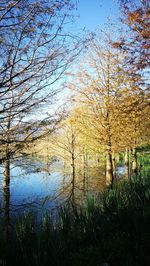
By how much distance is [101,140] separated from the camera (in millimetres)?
10492

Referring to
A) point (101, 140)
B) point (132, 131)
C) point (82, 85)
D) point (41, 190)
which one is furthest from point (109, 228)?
point (41, 190)

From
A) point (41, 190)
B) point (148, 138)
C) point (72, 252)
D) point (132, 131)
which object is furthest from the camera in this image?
point (148, 138)

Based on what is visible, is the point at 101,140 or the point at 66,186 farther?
the point at 66,186

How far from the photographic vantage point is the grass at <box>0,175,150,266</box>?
3506mm

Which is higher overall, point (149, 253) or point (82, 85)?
point (82, 85)

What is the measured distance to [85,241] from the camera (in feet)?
15.2

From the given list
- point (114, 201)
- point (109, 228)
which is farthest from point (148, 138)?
point (109, 228)

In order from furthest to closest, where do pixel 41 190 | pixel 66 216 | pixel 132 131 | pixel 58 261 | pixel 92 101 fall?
pixel 41 190, pixel 132 131, pixel 92 101, pixel 66 216, pixel 58 261

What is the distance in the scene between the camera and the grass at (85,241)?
11.5ft

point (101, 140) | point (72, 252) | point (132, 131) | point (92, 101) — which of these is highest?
point (92, 101)

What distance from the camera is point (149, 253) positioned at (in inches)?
143

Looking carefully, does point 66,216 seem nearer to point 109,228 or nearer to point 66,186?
point 109,228

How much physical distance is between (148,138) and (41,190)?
8.07 meters

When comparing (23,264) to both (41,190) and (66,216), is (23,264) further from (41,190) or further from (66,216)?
(41,190)
